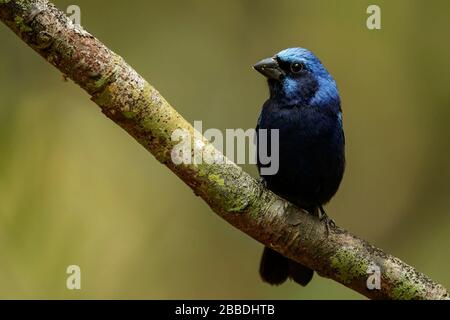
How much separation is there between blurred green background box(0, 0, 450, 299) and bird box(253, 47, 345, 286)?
6.96ft

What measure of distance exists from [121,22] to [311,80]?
3812 mm

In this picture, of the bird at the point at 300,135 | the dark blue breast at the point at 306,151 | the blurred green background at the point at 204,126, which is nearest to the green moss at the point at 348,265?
the bird at the point at 300,135

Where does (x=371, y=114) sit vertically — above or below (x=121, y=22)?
below

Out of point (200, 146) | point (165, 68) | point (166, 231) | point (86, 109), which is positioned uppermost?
point (165, 68)

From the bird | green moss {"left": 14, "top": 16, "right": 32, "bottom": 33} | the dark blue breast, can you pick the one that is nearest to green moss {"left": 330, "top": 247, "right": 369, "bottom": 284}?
the bird

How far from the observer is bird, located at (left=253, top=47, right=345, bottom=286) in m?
4.44

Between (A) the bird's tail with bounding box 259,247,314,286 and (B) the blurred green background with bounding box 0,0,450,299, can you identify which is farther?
(B) the blurred green background with bounding box 0,0,450,299

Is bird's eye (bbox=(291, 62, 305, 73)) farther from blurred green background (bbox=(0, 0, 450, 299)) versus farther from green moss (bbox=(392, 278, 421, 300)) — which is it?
blurred green background (bbox=(0, 0, 450, 299))

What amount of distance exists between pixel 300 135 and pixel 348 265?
2.90 ft

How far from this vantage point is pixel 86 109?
7.30 metres

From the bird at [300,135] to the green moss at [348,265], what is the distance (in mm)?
513

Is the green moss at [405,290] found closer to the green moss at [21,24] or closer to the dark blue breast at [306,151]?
the dark blue breast at [306,151]

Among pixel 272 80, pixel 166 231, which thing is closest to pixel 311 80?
pixel 272 80

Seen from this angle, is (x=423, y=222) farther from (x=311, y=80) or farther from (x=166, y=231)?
(x=311, y=80)
